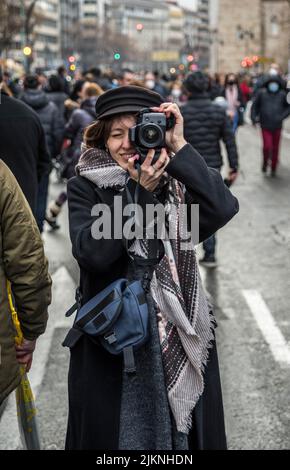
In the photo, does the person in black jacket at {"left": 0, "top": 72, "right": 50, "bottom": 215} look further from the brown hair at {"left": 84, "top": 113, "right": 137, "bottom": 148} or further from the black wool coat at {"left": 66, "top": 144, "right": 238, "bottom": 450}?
the black wool coat at {"left": 66, "top": 144, "right": 238, "bottom": 450}

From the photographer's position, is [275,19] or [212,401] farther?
[275,19]

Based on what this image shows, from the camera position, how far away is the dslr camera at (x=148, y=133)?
282 cm

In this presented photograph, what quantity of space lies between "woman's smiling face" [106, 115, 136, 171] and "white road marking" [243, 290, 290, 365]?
305 cm

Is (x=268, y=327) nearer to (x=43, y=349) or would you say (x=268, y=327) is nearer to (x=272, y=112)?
(x=43, y=349)

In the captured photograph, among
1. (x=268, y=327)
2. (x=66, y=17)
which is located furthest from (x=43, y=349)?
(x=66, y=17)

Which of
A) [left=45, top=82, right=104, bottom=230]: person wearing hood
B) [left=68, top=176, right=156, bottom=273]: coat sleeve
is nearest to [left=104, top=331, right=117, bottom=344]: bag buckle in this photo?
[left=68, top=176, right=156, bottom=273]: coat sleeve

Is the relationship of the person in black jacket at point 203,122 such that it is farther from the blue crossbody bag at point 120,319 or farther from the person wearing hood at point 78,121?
the blue crossbody bag at point 120,319

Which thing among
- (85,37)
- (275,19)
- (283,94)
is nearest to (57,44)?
(85,37)

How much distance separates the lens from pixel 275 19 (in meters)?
96.3

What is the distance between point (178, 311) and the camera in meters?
2.85

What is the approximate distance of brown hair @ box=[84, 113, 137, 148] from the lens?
3092mm

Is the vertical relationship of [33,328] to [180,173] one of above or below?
below
